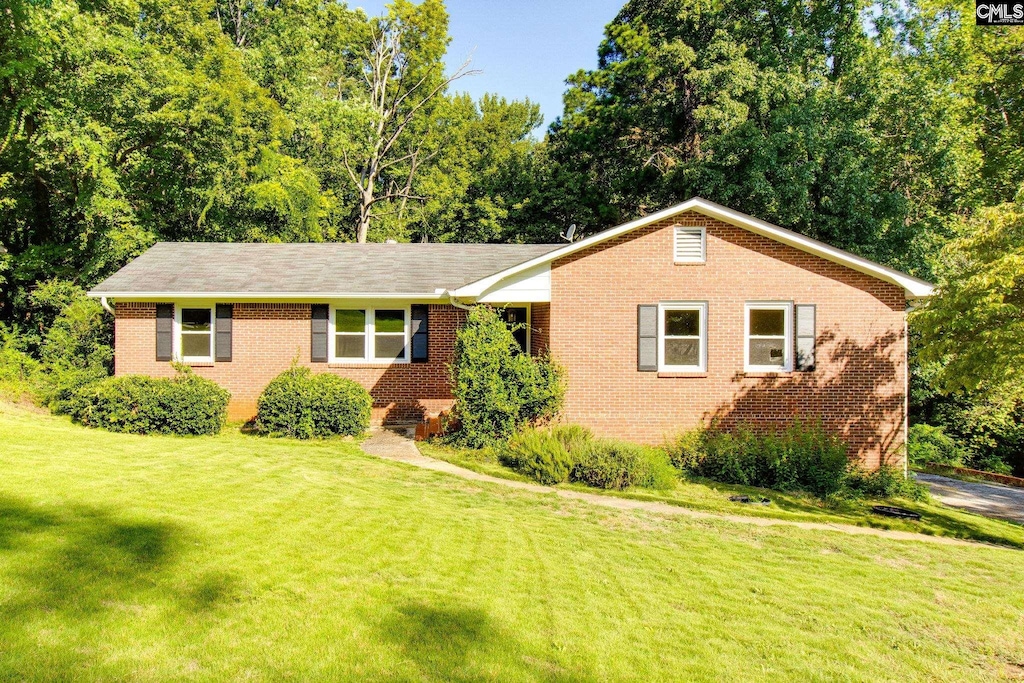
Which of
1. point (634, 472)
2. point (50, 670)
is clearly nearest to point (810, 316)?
point (634, 472)

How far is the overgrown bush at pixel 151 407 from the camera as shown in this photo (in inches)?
565

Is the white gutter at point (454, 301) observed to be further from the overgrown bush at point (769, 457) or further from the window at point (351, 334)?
the overgrown bush at point (769, 457)

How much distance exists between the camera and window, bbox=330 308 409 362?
16969 mm

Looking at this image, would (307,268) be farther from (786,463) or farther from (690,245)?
(786,463)

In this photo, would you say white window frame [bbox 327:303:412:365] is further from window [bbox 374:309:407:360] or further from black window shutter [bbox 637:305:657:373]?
black window shutter [bbox 637:305:657:373]

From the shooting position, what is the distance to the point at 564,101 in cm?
3291

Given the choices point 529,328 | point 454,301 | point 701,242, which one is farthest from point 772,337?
point 454,301

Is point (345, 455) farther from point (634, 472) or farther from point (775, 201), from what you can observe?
point (775, 201)

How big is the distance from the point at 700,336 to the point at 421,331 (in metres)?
6.88

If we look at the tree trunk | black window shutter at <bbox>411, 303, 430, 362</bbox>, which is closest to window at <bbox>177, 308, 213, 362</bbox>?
black window shutter at <bbox>411, 303, 430, 362</bbox>

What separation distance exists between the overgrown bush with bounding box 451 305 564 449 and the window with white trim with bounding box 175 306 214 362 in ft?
23.7

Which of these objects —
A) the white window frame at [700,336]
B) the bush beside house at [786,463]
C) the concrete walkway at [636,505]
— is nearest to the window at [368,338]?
the concrete walkway at [636,505]

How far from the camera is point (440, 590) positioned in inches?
241

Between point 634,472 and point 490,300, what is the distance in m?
4.58
